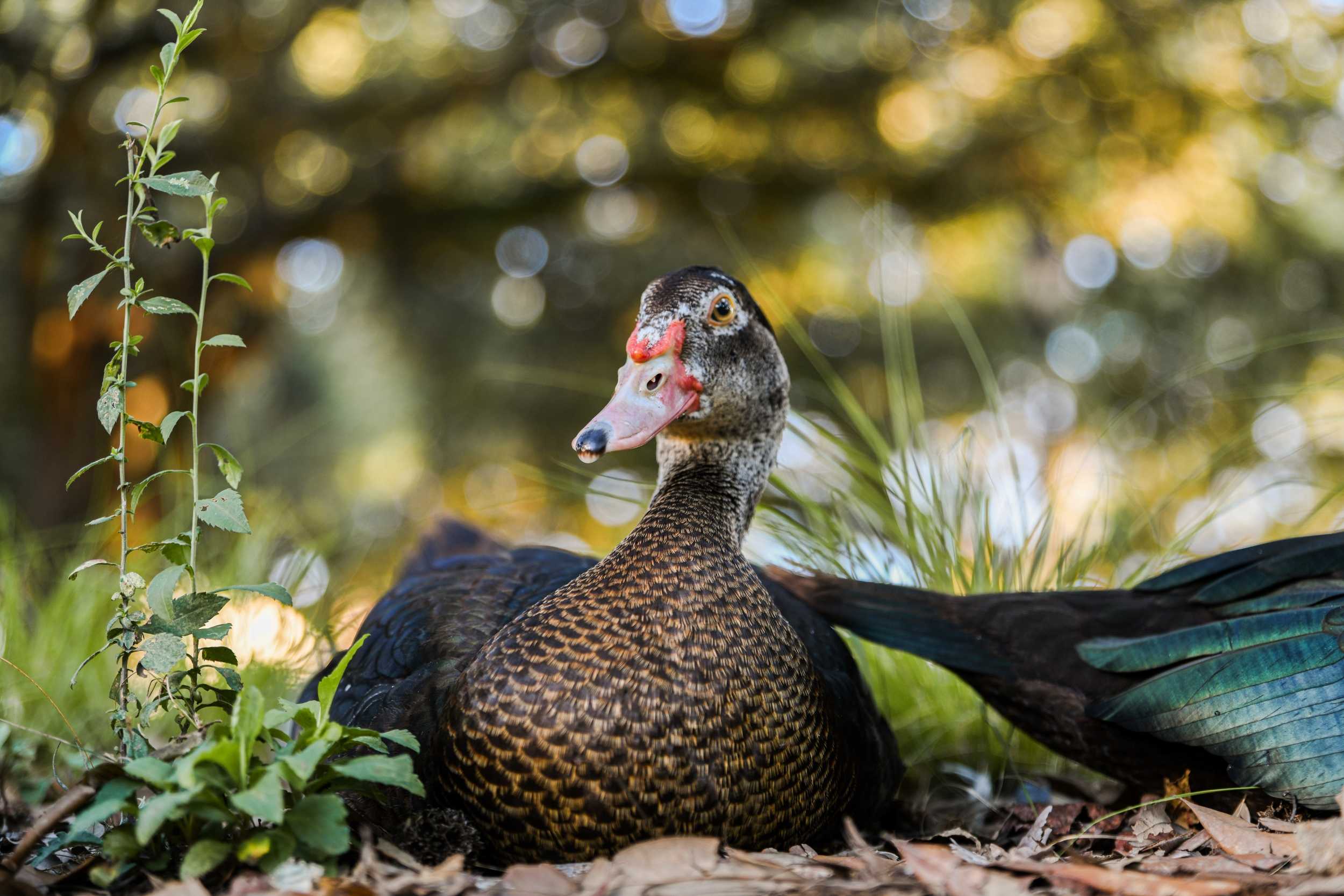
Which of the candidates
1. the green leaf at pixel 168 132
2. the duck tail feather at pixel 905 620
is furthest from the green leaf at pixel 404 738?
the duck tail feather at pixel 905 620

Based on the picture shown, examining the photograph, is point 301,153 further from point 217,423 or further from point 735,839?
point 735,839

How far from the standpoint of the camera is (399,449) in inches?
339

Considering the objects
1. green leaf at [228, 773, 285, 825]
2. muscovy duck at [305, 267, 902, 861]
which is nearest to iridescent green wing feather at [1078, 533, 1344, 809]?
muscovy duck at [305, 267, 902, 861]

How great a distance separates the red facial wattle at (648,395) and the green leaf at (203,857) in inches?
33.8

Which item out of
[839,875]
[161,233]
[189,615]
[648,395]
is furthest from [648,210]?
[839,875]

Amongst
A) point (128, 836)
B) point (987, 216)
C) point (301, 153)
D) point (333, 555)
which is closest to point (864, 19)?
point (987, 216)

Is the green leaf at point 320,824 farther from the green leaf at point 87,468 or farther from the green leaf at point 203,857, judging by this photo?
the green leaf at point 87,468

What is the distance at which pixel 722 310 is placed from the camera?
97.0 inches

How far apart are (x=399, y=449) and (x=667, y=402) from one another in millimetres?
6666

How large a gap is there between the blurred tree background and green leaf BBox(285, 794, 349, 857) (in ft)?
9.46

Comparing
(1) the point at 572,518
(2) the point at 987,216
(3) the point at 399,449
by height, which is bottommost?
(1) the point at 572,518

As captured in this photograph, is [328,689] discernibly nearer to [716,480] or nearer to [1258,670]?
[716,480]

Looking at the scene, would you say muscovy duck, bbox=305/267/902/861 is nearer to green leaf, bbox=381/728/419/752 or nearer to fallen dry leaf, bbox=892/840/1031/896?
green leaf, bbox=381/728/419/752

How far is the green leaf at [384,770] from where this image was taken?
1.65 m
